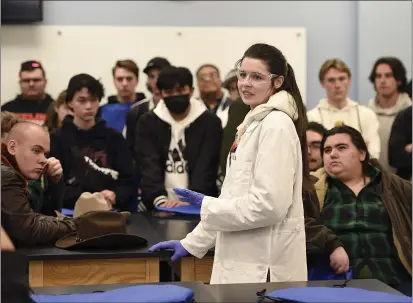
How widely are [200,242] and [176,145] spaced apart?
5.13ft

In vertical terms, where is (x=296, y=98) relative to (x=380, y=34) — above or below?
below

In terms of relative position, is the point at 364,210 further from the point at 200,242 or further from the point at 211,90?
the point at 211,90

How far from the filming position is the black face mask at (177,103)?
14.6 feet

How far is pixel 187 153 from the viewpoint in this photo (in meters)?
4.46

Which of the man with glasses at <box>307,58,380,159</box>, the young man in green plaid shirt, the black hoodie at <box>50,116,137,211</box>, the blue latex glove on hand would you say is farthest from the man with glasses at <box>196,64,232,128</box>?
the blue latex glove on hand

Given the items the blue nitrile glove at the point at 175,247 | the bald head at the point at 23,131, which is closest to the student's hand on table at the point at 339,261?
the blue nitrile glove at the point at 175,247

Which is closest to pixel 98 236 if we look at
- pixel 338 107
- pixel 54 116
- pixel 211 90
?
pixel 54 116

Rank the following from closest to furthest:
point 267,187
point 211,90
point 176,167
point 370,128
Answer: point 267,187 < point 176,167 < point 370,128 < point 211,90

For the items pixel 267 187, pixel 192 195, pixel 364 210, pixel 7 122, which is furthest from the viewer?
pixel 364 210

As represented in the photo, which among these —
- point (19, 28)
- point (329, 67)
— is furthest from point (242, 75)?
point (19, 28)

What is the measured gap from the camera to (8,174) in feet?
10.1

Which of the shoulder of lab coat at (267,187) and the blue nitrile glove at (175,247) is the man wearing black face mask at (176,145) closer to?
the blue nitrile glove at (175,247)

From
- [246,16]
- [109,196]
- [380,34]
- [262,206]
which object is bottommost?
[109,196]

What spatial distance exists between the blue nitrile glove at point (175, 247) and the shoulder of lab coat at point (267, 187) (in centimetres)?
39
